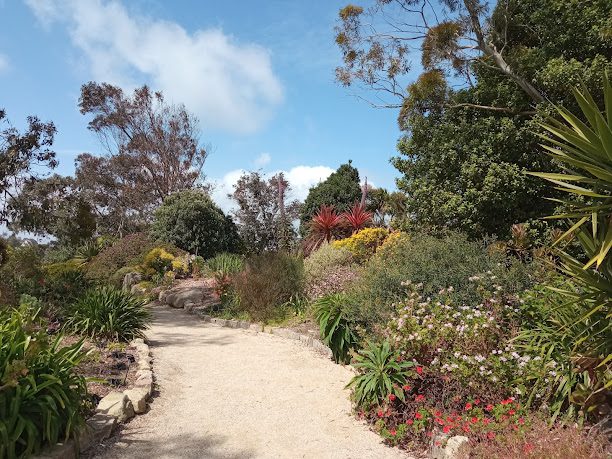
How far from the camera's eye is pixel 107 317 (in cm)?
695

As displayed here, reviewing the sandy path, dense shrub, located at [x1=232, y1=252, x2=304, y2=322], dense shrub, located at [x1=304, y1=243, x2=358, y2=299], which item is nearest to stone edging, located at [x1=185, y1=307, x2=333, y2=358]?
the sandy path

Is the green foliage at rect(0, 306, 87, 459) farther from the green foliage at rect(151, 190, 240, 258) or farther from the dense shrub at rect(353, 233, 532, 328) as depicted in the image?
the green foliage at rect(151, 190, 240, 258)

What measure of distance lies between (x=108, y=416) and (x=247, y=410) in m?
1.35

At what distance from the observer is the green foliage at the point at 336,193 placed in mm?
19234

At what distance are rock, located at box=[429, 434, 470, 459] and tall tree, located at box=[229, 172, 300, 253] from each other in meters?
18.1

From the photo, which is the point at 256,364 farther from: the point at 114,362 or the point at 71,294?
the point at 71,294

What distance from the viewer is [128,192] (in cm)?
2453

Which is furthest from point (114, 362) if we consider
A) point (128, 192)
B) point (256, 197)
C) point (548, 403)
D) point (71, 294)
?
point (128, 192)

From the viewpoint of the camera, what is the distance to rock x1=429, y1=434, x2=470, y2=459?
3.37 meters

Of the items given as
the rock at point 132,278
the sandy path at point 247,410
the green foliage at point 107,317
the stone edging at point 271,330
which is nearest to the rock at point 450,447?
the sandy path at point 247,410

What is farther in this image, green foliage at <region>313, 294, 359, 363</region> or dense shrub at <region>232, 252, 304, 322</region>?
dense shrub at <region>232, 252, 304, 322</region>

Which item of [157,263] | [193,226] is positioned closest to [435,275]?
[157,263]

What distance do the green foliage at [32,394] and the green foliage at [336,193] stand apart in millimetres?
15385

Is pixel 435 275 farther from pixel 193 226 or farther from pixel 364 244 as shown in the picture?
pixel 193 226
